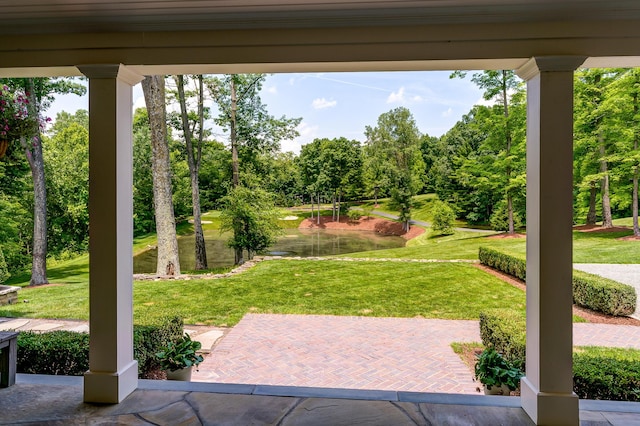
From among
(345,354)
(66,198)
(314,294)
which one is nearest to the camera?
(345,354)

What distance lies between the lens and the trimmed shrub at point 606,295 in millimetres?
6578

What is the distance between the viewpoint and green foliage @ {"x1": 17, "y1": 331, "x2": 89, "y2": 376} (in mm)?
3244

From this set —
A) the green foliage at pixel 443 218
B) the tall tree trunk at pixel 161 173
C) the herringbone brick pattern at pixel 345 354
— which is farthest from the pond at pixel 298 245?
the herringbone brick pattern at pixel 345 354

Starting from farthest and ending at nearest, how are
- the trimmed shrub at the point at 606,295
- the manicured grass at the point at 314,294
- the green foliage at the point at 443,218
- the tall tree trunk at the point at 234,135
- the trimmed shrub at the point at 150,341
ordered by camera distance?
1. the green foliage at the point at 443,218
2. the tall tree trunk at the point at 234,135
3. the manicured grass at the point at 314,294
4. the trimmed shrub at the point at 606,295
5. the trimmed shrub at the point at 150,341

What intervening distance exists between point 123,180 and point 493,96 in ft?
40.0

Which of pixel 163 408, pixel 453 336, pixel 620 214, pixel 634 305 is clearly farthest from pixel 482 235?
pixel 163 408

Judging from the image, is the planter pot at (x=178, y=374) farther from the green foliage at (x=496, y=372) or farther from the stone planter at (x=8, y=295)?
the stone planter at (x=8, y=295)

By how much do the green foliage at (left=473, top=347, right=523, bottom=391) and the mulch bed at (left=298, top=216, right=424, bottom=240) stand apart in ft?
38.5

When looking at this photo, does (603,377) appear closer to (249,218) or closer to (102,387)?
(102,387)

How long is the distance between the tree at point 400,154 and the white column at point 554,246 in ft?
41.7

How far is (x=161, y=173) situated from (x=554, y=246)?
337 inches

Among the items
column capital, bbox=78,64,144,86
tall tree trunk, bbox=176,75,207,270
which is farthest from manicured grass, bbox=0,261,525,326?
column capital, bbox=78,64,144,86

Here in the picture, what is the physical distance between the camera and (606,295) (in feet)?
21.7

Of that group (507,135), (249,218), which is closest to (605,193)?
(507,135)
